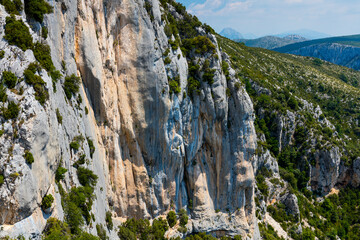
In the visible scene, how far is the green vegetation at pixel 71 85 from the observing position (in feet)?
84.1

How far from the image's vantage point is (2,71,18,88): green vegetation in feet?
57.9

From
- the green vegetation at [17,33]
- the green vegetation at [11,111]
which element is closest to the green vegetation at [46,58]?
the green vegetation at [17,33]

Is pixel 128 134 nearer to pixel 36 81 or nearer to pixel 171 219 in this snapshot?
pixel 171 219

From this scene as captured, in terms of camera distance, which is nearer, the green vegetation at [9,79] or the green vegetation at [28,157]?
the green vegetation at [28,157]

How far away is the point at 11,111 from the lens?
56.6 ft

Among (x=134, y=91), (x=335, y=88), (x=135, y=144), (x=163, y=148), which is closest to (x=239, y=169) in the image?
(x=163, y=148)

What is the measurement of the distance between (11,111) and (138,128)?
21.1 m

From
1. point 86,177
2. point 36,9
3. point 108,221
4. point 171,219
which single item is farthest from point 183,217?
point 36,9

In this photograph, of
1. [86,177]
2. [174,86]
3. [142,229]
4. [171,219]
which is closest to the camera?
[86,177]

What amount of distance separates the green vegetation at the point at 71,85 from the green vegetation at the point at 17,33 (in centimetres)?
611

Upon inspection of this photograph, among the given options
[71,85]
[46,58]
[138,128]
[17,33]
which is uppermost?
[17,33]

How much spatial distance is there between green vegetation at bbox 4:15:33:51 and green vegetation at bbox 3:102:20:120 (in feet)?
16.9

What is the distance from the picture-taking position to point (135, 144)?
3753cm

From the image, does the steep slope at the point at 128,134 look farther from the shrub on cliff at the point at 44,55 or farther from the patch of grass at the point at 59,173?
the patch of grass at the point at 59,173
